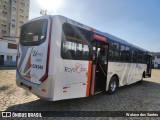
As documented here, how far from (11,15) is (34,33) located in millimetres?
56345

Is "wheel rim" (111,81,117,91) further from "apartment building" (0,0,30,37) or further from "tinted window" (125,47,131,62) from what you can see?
"apartment building" (0,0,30,37)

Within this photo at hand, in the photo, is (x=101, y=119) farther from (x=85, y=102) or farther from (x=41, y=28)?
(x=41, y=28)

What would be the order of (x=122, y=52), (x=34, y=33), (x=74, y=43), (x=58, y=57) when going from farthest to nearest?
(x=122, y=52), (x=34, y=33), (x=74, y=43), (x=58, y=57)

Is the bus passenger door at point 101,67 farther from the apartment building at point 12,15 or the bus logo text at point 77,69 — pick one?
the apartment building at point 12,15

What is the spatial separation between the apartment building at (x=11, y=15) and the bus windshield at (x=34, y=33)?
52.9 m

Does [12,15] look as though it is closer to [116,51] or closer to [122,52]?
[122,52]

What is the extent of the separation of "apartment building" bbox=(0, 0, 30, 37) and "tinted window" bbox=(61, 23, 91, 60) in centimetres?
5435

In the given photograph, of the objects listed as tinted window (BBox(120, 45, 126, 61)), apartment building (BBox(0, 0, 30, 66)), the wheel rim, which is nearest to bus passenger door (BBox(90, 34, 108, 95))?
the wheel rim

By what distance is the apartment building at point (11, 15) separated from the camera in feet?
170

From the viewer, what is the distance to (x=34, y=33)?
5.34 m

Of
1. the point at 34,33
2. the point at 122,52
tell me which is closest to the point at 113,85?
the point at 122,52

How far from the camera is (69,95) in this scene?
5.08m

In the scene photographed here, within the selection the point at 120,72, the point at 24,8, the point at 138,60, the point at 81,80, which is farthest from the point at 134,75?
the point at 24,8

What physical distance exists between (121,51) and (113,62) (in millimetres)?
1176
